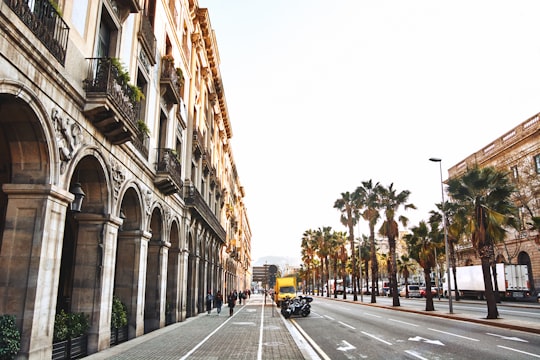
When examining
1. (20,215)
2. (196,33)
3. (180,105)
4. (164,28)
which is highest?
(196,33)

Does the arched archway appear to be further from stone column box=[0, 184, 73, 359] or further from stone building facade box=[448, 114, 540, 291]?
stone building facade box=[448, 114, 540, 291]

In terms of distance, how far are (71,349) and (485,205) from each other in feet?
75.0

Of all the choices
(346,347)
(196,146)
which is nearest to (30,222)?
(346,347)

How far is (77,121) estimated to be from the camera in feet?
35.7

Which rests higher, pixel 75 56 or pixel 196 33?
pixel 196 33

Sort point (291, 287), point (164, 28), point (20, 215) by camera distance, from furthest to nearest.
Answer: point (291, 287) < point (164, 28) < point (20, 215)

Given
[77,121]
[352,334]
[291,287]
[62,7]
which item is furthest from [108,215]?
[291,287]

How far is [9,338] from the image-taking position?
26.9ft

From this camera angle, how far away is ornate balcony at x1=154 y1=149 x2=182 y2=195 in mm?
18531

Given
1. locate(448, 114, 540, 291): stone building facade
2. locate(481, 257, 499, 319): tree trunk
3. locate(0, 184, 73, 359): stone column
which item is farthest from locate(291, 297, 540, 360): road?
locate(448, 114, 540, 291): stone building facade

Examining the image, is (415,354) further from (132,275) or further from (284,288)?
(284,288)

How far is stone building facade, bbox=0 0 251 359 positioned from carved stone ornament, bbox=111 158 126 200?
0.11 ft

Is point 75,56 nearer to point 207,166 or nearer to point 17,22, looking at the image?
point 17,22

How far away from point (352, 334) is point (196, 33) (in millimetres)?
22455
